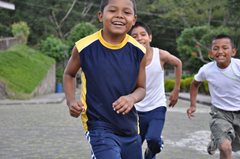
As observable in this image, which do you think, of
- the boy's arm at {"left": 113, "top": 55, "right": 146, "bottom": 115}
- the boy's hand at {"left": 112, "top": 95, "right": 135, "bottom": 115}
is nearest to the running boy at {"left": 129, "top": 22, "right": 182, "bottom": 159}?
the boy's arm at {"left": 113, "top": 55, "right": 146, "bottom": 115}

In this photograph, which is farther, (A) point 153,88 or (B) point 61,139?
(B) point 61,139

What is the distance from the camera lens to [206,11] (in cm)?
4344

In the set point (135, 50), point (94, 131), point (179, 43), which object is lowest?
point (179, 43)

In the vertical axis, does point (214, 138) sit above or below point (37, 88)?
above

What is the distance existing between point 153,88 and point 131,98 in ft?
7.62

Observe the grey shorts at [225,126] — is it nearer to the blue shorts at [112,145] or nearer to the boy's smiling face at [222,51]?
the boy's smiling face at [222,51]

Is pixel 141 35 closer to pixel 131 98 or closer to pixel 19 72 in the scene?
pixel 131 98

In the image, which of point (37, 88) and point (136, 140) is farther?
point (37, 88)

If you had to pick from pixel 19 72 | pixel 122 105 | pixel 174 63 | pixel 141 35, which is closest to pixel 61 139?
pixel 174 63

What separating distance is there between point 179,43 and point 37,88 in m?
14.8

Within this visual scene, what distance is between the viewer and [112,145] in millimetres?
3664

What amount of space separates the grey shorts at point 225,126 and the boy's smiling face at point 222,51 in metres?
0.54

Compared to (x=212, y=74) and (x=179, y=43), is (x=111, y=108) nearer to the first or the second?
(x=212, y=74)

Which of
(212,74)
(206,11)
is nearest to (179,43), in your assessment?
(206,11)
